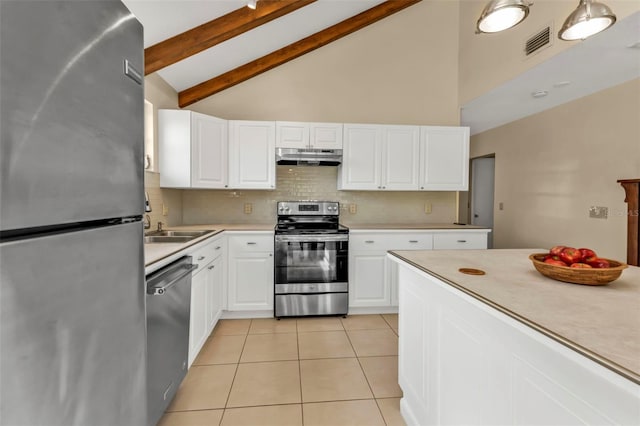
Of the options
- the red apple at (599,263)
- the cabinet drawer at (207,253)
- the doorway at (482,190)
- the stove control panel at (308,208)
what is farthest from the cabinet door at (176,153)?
the doorway at (482,190)

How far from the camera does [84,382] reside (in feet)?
2.21

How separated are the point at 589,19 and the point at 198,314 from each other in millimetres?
3006

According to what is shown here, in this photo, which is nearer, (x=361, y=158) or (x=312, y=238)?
(x=312, y=238)

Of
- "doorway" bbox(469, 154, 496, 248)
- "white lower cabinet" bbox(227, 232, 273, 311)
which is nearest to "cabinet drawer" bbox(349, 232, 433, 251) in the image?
"white lower cabinet" bbox(227, 232, 273, 311)

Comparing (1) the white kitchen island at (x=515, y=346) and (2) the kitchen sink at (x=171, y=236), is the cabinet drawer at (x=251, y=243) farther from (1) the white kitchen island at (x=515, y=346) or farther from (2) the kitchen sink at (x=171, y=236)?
(1) the white kitchen island at (x=515, y=346)

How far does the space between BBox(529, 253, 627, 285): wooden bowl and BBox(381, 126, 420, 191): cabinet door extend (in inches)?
97.7

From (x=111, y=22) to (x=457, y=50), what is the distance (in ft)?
14.6

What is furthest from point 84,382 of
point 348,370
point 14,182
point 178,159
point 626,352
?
point 178,159

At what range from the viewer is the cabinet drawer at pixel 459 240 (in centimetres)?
334

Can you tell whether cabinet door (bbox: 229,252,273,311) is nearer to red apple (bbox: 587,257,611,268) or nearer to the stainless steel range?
the stainless steel range

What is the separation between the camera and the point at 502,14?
60.5 inches

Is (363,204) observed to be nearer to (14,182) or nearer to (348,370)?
(348,370)

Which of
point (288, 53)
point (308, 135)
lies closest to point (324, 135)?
point (308, 135)

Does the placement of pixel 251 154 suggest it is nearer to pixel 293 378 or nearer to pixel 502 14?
pixel 293 378
